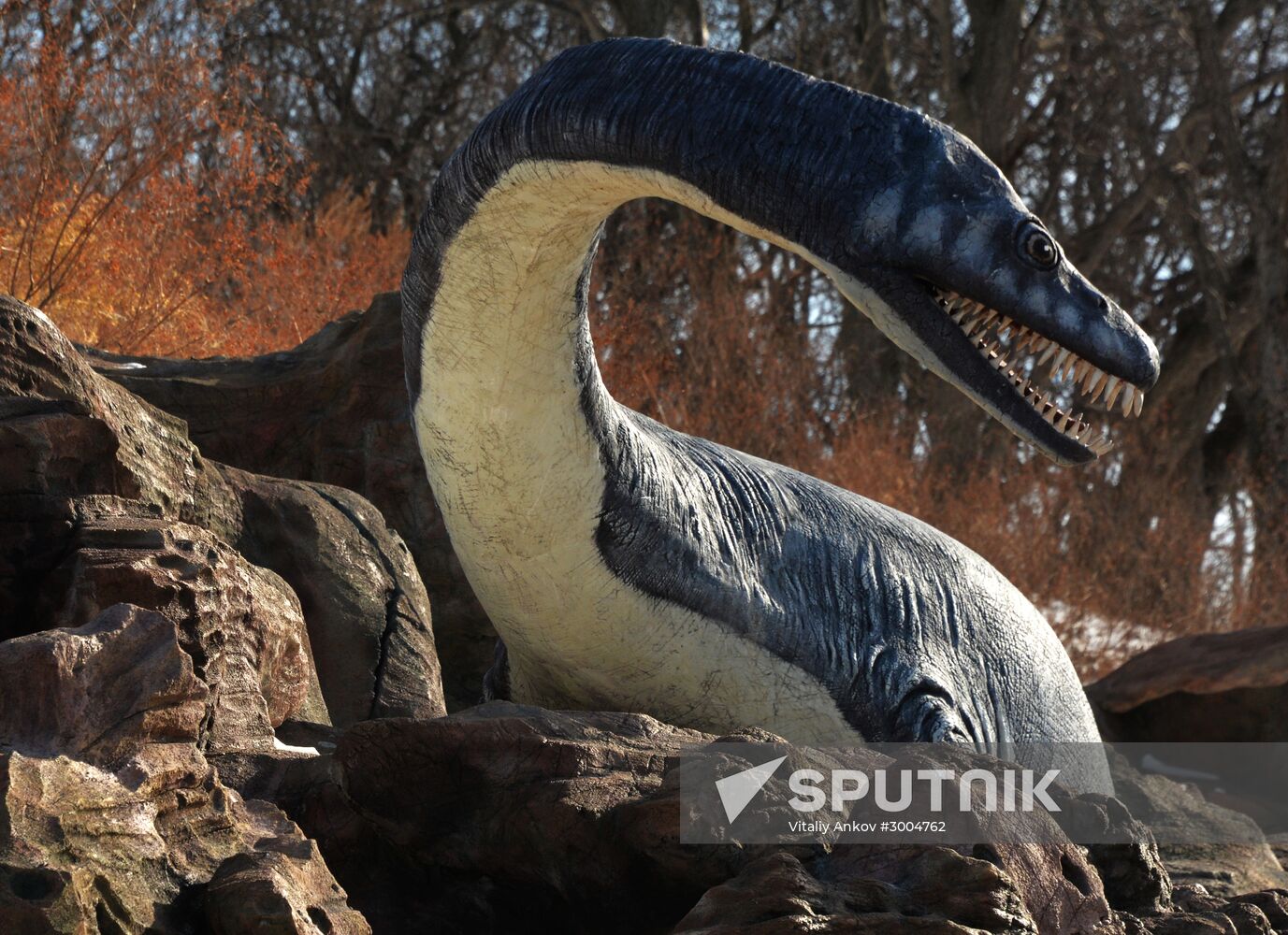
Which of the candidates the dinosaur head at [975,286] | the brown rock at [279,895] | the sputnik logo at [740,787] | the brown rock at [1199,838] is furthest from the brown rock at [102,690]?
the brown rock at [1199,838]

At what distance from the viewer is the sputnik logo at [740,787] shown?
66.8 inches

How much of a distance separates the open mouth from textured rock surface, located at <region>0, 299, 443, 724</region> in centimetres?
108

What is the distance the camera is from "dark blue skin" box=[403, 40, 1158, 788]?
1.85 meters

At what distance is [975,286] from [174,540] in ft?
3.82

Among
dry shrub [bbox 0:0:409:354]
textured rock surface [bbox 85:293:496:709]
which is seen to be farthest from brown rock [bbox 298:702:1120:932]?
dry shrub [bbox 0:0:409:354]

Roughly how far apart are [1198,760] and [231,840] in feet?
15.2

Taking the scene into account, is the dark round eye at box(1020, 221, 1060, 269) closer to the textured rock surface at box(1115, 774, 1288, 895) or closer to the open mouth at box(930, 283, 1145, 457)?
the open mouth at box(930, 283, 1145, 457)

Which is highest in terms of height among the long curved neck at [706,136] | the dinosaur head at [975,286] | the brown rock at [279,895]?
the long curved neck at [706,136]

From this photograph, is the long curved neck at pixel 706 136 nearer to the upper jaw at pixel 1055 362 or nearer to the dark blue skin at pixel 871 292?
the dark blue skin at pixel 871 292

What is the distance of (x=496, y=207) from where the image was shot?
2.16 m

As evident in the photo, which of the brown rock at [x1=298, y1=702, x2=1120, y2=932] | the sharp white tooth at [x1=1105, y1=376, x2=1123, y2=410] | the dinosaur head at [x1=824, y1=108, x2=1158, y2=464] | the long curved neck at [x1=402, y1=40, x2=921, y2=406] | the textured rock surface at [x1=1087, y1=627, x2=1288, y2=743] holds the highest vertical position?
the long curved neck at [x1=402, y1=40, x2=921, y2=406]

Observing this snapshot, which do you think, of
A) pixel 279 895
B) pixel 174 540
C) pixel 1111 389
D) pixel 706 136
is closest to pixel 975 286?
pixel 1111 389

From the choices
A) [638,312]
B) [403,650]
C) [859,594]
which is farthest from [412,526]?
[638,312]

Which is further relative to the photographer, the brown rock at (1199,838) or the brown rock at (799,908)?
the brown rock at (1199,838)
